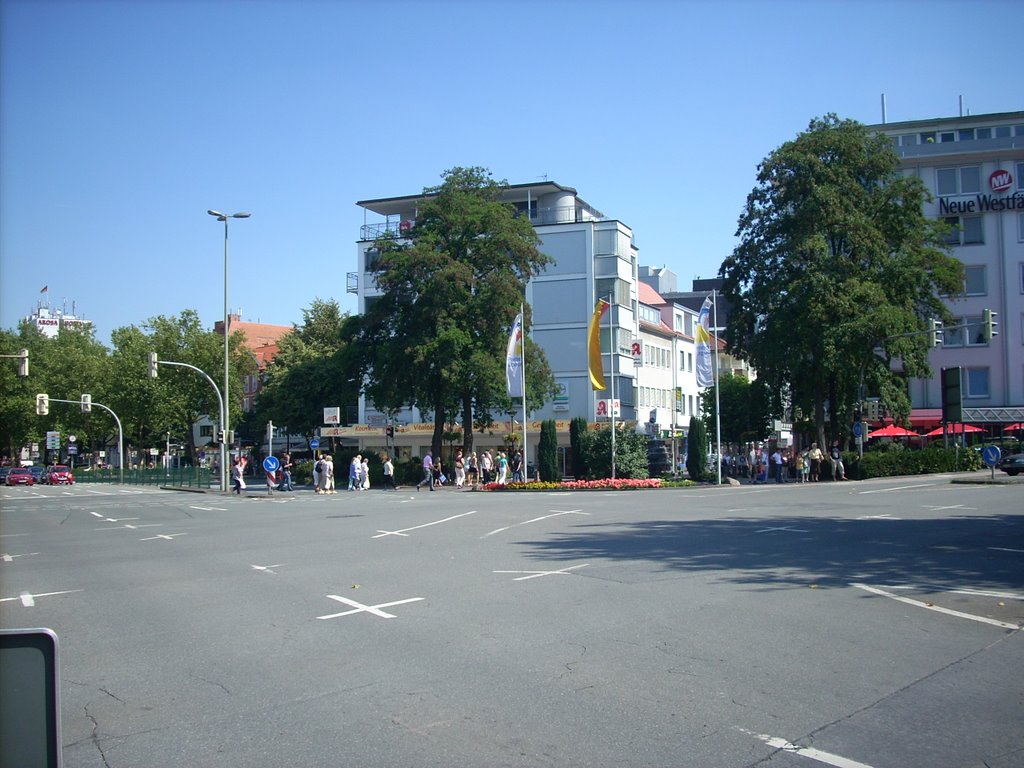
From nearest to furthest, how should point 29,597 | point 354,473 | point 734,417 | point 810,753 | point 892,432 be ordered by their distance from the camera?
point 810,753
point 29,597
point 354,473
point 892,432
point 734,417

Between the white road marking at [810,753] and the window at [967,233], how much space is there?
69.8 meters

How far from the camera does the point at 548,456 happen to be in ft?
163

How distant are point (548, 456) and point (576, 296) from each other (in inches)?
828

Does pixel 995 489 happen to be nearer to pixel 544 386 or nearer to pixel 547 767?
pixel 544 386

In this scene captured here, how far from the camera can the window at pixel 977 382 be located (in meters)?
66.6

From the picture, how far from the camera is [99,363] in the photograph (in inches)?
3767

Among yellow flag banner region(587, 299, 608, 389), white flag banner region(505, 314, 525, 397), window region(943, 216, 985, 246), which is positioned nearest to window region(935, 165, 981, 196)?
window region(943, 216, 985, 246)

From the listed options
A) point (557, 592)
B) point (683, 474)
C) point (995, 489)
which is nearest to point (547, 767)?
point (557, 592)

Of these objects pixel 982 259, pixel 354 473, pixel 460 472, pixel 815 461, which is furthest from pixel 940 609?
pixel 982 259

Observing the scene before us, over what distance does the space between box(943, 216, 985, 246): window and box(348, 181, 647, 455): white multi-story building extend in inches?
919

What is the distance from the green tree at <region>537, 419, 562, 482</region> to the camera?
4897cm

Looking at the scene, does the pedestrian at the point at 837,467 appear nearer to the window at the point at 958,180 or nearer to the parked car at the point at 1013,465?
the parked car at the point at 1013,465

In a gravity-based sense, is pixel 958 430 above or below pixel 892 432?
below

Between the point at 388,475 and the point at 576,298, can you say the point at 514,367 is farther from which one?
the point at 576,298
